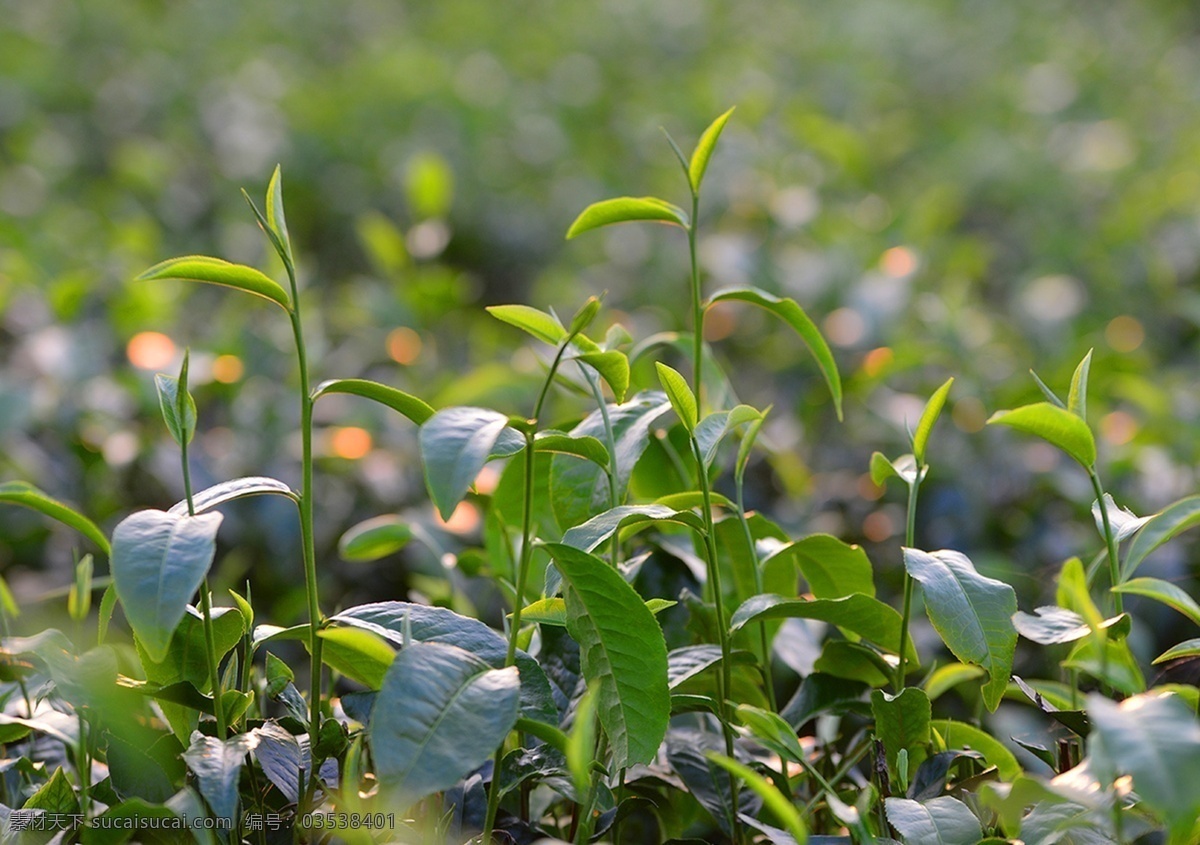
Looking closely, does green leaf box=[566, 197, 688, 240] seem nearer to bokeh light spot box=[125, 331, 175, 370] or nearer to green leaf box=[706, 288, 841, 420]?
green leaf box=[706, 288, 841, 420]

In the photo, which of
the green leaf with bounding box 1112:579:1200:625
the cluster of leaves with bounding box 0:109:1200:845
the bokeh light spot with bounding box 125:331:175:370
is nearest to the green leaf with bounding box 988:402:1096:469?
the cluster of leaves with bounding box 0:109:1200:845

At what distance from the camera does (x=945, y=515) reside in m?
1.88

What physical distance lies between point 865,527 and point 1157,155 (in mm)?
2721

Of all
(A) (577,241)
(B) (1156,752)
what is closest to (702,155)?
(B) (1156,752)

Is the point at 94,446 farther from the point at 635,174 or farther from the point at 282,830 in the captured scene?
the point at 635,174

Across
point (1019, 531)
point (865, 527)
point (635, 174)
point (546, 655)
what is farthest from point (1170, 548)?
point (635, 174)

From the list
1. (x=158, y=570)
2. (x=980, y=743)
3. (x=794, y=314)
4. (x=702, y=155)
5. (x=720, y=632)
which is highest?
(x=702, y=155)

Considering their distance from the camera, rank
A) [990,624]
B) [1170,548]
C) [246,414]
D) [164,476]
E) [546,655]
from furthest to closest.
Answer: [246,414] → [164,476] → [1170,548] → [546,655] → [990,624]

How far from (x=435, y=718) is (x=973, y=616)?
1.36 feet

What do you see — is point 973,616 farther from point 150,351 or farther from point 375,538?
point 150,351

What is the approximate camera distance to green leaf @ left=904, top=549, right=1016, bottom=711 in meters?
0.81

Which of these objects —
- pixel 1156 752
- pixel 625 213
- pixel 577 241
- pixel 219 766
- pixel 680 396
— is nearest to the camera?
pixel 1156 752

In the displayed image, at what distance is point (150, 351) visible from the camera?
2150 millimetres

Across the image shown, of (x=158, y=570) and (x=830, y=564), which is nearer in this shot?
(x=158, y=570)
